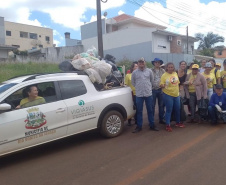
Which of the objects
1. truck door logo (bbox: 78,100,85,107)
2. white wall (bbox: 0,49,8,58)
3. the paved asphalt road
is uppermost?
white wall (bbox: 0,49,8,58)

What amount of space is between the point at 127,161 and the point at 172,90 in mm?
2516

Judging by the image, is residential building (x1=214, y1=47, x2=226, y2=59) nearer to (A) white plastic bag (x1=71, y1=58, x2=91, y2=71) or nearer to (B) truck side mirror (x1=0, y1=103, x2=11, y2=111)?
(A) white plastic bag (x1=71, y1=58, x2=91, y2=71)

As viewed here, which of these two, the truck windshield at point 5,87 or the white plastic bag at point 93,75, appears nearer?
the truck windshield at point 5,87

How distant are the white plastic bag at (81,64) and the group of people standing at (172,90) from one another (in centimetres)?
118

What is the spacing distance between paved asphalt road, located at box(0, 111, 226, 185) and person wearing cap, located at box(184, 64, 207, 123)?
3.50 ft

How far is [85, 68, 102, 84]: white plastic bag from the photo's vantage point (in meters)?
5.68

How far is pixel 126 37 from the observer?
109 feet

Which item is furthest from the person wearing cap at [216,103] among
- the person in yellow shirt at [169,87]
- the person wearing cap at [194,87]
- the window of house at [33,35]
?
the window of house at [33,35]

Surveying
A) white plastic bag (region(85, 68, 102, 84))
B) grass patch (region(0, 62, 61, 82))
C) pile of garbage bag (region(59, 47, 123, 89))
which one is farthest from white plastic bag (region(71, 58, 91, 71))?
grass patch (region(0, 62, 61, 82))

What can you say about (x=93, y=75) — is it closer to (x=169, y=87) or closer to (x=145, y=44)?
(x=169, y=87)

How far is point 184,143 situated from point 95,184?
239 cm

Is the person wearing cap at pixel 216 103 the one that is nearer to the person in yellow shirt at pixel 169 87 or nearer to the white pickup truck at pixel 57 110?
the person in yellow shirt at pixel 169 87

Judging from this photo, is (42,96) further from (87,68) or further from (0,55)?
(0,55)

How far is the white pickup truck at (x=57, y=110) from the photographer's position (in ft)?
14.4
